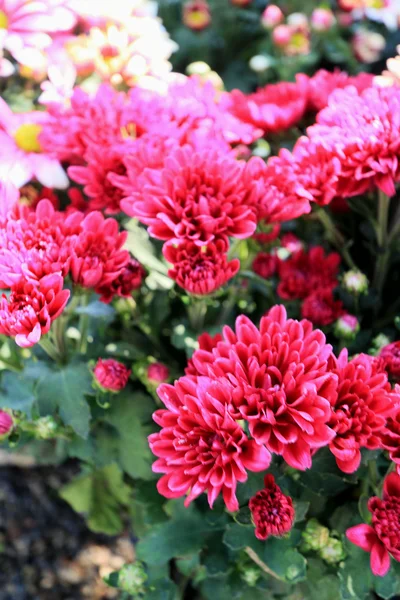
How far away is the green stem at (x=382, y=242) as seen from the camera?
698 millimetres

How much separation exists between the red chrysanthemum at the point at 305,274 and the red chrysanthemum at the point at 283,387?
0.77ft

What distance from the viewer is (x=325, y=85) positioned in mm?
813

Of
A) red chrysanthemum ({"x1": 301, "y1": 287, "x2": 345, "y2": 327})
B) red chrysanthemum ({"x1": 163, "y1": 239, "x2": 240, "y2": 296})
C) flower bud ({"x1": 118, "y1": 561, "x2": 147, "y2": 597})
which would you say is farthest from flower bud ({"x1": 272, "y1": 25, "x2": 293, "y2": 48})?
flower bud ({"x1": 118, "y1": 561, "x2": 147, "y2": 597})

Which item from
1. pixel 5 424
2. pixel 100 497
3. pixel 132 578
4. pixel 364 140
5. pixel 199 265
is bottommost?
pixel 100 497

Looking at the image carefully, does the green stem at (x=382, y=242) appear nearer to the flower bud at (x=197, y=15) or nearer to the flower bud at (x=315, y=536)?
the flower bud at (x=315, y=536)

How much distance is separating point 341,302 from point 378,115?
0.72ft

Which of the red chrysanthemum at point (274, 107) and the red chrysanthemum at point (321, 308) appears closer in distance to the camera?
the red chrysanthemum at point (321, 308)

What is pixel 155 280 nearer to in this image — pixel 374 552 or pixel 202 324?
pixel 202 324

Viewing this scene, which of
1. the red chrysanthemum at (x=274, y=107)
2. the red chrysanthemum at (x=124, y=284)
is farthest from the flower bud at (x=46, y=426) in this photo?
the red chrysanthemum at (x=274, y=107)

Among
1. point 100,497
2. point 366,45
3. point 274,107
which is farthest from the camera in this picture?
point 366,45

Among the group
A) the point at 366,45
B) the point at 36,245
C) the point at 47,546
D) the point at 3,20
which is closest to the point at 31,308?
the point at 36,245

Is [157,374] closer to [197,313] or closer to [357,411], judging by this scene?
[197,313]

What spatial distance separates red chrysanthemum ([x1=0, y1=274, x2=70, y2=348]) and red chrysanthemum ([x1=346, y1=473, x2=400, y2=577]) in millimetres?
322

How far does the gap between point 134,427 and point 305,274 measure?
11.2 inches
